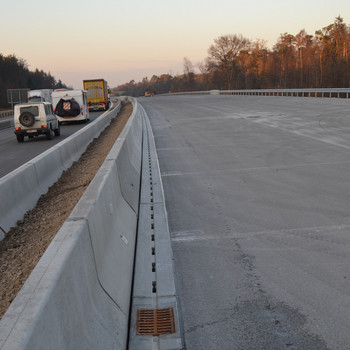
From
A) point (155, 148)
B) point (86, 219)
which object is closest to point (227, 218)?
point (86, 219)

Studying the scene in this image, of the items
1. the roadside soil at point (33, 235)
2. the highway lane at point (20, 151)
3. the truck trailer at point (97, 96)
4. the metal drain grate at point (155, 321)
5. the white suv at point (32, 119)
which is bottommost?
the metal drain grate at point (155, 321)

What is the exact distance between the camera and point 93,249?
3682 millimetres

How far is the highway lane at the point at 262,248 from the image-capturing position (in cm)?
370

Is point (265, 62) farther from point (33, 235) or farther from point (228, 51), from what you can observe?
point (33, 235)

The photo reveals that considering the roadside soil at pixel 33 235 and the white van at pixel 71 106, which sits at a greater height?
the white van at pixel 71 106

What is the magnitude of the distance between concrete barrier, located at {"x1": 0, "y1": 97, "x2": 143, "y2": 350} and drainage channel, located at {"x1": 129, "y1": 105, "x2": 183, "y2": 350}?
0.40ft

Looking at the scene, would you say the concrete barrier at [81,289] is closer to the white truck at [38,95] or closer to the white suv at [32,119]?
the white suv at [32,119]

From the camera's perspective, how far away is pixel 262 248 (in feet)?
17.9

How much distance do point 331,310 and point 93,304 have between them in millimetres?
2224

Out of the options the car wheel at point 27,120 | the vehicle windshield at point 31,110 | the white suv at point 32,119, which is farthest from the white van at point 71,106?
the car wheel at point 27,120

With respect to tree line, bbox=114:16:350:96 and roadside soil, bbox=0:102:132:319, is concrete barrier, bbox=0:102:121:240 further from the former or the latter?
tree line, bbox=114:16:350:96

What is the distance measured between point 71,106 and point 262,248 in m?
27.8

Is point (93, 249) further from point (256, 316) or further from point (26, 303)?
point (256, 316)

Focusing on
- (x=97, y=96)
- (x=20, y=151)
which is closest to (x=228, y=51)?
(x=97, y=96)
